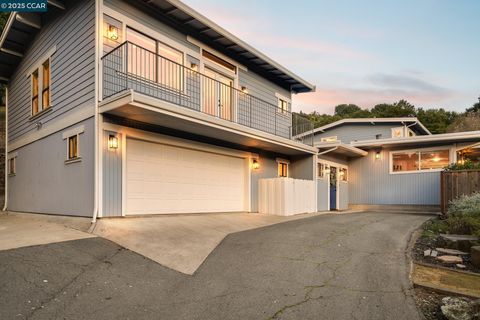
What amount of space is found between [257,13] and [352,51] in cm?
640

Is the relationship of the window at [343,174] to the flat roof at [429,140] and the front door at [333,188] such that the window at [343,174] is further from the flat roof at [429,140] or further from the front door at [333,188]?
the flat roof at [429,140]

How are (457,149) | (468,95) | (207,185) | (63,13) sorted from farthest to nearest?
(468,95) → (457,149) → (207,185) → (63,13)

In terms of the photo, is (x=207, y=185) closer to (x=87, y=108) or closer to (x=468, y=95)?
(x=87, y=108)

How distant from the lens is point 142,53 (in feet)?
31.7

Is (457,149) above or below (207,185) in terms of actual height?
above

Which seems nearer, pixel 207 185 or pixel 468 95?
pixel 207 185

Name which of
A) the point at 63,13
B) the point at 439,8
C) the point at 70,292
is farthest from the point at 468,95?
the point at 70,292

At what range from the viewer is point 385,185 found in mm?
17531

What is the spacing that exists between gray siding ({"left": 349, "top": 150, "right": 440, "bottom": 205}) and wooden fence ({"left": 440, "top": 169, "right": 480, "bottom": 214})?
12.9 ft

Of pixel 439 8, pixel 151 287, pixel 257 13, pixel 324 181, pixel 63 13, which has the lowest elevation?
pixel 151 287

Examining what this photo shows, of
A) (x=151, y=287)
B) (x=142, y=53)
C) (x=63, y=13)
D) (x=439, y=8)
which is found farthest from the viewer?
(x=439, y=8)

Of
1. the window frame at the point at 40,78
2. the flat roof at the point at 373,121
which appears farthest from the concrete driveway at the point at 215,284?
the flat roof at the point at 373,121

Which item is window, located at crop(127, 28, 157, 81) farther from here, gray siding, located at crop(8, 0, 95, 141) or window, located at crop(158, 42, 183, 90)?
gray siding, located at crop(8, 0, 95, 141)

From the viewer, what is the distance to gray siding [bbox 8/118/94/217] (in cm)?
859
